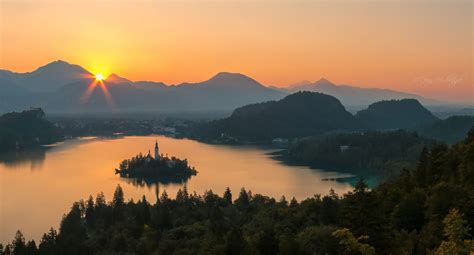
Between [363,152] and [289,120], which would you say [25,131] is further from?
[363,152]

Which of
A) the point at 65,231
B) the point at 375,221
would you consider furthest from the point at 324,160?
the point at 375,221

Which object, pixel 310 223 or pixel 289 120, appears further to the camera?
pixel 289 120

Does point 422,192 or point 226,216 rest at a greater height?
point 422,192

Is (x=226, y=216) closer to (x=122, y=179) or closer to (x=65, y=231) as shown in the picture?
(x=65, y=231)

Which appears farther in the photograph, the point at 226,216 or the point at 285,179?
the point at 285,179

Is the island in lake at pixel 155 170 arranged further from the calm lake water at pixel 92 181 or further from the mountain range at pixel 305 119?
the mountain range at pixel 305 119

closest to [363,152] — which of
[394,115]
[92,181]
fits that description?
[92,181]

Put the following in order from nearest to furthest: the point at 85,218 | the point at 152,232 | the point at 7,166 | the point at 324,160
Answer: the point at 152,232
the point at 85,218
the point at 7,166
the point at 324,160

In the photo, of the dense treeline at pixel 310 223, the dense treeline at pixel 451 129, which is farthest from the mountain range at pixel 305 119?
the dense treeline at pixel 310 223
